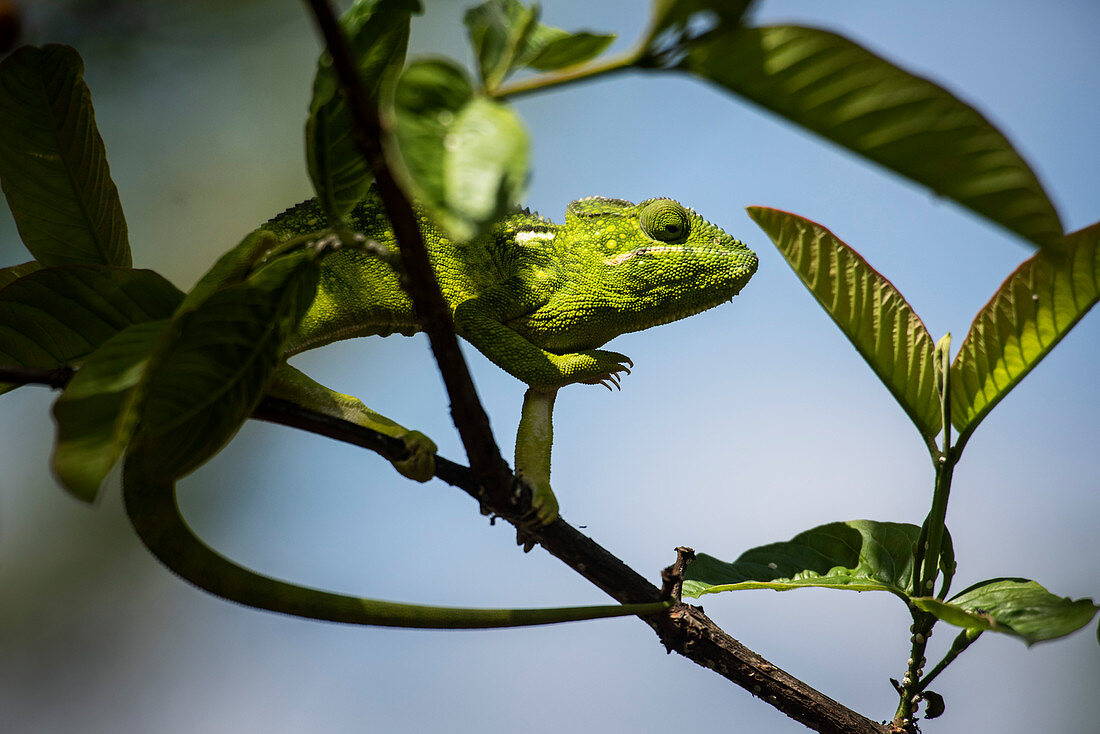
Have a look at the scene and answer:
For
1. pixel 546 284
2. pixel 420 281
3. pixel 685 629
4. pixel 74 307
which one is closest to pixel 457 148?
pixel 420 281

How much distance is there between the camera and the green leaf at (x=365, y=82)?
2.55 feet

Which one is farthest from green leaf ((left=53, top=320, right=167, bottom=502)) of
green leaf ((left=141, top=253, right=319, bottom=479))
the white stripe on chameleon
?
the white stripe on chameleon

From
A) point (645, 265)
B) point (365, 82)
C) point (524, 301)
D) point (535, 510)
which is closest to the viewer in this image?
point (365, 82)

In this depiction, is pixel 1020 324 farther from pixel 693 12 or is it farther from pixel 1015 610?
pixel 693 12

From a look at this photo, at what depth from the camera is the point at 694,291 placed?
1561 mm

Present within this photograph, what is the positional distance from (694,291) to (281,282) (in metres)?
0.94

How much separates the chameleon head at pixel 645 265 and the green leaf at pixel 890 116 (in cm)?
97

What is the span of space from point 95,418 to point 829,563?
958 mm

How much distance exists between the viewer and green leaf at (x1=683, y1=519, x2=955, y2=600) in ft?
3.78

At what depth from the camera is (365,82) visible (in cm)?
80

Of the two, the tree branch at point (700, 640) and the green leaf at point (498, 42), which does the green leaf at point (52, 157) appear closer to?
the tree branch at point (700, 640)

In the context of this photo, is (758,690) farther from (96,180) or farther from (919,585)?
(96,180)

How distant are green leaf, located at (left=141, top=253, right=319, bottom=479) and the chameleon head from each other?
30.7 inches

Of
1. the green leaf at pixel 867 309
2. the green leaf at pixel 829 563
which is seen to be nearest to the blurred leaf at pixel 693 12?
the green leaf at pixel 867 309
